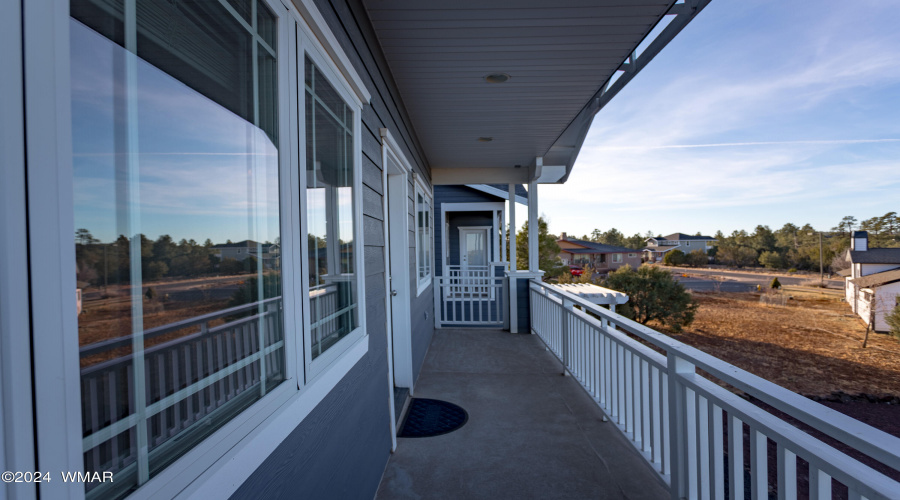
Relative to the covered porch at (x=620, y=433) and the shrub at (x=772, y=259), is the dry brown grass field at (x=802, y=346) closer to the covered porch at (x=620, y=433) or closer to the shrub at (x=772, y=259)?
the covered porch at (x=620, y=433)

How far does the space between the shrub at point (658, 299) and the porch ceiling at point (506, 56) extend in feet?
24.4

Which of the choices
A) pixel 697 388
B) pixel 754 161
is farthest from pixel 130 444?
pixel 754 161

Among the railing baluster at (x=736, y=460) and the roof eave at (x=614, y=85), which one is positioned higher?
the roof eave at (x=614, y=85)

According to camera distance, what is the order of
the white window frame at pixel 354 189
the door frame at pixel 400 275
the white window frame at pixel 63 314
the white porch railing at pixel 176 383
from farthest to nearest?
the door frame at pixel 400 275, the white window frame at pixel 354 189, the white porch railing at pixel 176 383, the white window frame at pixel 63 314

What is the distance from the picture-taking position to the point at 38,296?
0.47 meters

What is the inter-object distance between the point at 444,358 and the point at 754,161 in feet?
124

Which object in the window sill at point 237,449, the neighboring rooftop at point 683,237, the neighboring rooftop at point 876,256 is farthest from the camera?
the neighboring rooftop at point 683,237

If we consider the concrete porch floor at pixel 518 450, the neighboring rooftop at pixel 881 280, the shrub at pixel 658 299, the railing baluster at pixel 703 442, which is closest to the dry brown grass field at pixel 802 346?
the shrub at pixel 658 299

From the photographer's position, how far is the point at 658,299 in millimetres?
10523

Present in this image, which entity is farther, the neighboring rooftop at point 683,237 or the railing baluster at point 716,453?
the neighboring rooftop at point 683,237

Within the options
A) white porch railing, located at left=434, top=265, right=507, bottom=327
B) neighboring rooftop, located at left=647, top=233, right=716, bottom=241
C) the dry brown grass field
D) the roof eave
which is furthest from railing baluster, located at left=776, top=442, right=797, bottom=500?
neighboring rooftop, located at left=647, top=233, right=716, bottom=241

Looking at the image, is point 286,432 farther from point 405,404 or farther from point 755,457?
point 405,404

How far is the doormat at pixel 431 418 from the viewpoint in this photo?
302 cm

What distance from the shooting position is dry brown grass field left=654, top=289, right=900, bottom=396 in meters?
8.21
